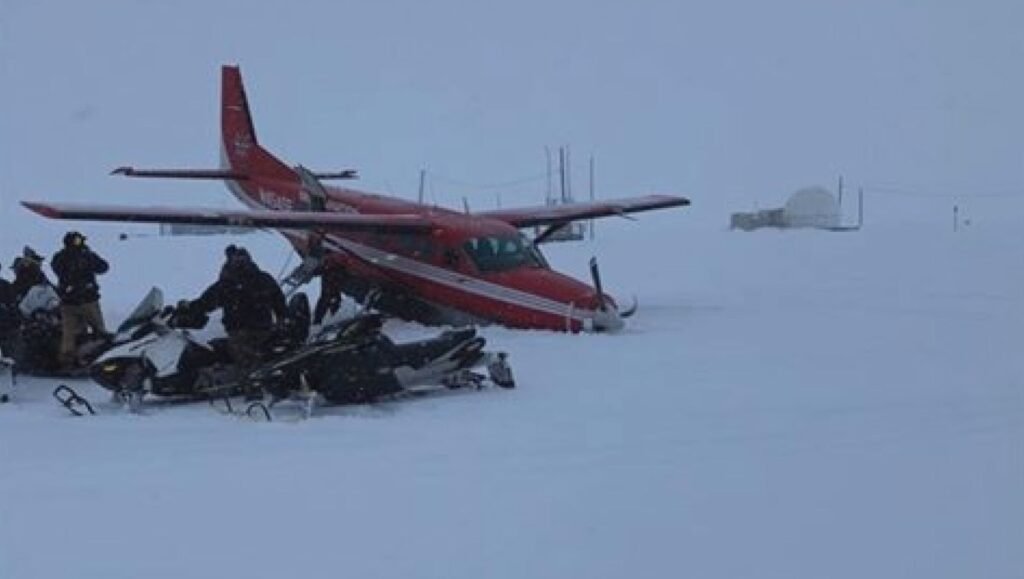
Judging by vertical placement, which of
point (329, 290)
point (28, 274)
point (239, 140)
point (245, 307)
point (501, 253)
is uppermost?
point (239, 140)

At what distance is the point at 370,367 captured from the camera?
9.67m

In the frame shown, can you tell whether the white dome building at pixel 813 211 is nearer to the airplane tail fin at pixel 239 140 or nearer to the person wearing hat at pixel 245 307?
the airplane tail fin at pixel 239 140

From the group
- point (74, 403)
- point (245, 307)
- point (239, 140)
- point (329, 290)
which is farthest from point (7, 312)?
point (239, 140)

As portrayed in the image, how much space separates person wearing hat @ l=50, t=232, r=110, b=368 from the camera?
12039 millimetres

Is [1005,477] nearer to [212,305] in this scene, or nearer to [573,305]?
[212,305]

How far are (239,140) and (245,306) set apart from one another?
569 inches

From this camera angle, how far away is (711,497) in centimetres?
634

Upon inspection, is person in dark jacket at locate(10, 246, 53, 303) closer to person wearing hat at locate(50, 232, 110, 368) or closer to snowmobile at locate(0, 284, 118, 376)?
person wearing hat at locate(50, 232, 110, 368)

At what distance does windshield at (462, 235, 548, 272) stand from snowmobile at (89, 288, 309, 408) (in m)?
5.34

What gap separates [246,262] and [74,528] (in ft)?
16.3

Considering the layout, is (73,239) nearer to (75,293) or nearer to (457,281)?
(75,293)

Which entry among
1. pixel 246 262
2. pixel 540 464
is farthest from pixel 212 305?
pixel 540 464

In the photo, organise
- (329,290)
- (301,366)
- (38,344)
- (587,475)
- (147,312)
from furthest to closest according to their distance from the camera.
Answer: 1. (329,290)
2. (38,344)
3. (147,312)
4. (301,366)
5. (587,475)

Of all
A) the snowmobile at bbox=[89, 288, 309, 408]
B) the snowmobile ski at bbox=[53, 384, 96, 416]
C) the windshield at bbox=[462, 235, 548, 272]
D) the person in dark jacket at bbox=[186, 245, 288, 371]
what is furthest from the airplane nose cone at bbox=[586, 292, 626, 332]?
the snowmobile ski at bbox=[53, 384, 96, 416]
